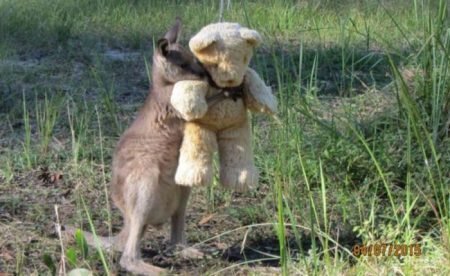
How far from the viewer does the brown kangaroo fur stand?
3783 millimetres

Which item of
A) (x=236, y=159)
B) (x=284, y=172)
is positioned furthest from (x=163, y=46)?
(x=284, y=172)

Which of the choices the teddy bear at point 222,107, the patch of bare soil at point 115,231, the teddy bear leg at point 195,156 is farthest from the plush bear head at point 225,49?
the patch of bare soil at point 115,231

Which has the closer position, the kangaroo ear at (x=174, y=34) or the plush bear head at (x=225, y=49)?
the plush bear head at (x=225, y=49)

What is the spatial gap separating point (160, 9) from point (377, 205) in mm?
5317

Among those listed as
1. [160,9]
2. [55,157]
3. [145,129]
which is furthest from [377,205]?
[160,9]

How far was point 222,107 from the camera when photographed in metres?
3.76

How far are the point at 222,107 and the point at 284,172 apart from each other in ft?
1.41

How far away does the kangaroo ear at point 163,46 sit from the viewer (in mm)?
3725

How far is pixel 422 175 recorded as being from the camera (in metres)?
4.30

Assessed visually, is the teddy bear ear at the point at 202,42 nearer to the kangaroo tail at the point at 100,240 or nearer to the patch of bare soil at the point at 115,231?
the patch of bare soil at the point at 115,231

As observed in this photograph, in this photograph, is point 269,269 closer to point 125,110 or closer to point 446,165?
point 446,165

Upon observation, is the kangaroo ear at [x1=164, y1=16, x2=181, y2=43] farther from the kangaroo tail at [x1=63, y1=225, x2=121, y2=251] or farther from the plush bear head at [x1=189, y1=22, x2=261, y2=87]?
the kangaroo tail at [x1=63, y1=225, x2=121, y2=251]

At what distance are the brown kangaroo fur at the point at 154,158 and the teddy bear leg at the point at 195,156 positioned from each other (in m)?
0.10
